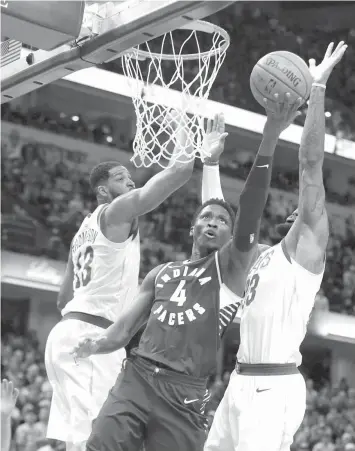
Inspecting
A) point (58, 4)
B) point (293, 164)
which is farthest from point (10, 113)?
point (58, 4)

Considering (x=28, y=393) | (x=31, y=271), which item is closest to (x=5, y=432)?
(x=28, y=393)

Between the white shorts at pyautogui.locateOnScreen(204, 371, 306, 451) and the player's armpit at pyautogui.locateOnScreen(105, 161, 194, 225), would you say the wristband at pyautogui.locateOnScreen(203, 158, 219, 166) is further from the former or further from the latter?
the white shorts at pyautogui.locateOnScreen(204, 371, 306, 451)

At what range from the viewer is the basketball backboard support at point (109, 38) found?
14.8 ft

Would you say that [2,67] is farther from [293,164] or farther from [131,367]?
[293,164]

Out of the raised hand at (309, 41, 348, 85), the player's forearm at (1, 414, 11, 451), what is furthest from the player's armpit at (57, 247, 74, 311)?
the raised hand at (309, 41, 348, 85)

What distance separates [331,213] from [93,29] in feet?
52.1

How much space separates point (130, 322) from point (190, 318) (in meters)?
0.40

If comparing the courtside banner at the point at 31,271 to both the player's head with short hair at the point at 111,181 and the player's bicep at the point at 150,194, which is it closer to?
the player's head with short hair at the point at 111,181

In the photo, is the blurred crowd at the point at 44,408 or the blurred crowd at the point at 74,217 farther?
the blurred crowd at the point at 74,217

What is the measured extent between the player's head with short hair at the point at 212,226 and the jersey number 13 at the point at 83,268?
0.98 metres

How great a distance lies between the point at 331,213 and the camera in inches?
800

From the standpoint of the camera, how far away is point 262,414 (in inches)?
165

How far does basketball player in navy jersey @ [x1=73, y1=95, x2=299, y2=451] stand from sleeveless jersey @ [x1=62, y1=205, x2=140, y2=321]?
25.0 inches

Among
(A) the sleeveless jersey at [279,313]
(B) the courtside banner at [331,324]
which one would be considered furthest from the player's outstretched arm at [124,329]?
(B) the courtside banner at [331,324]
